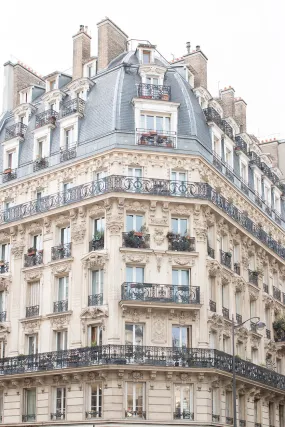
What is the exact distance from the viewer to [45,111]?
36031 millimetres

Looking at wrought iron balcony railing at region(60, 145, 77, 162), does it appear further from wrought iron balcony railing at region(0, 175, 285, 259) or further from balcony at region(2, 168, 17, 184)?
balcony at region(2, 168, 17, 184)

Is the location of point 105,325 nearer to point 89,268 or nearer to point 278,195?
point 89,268

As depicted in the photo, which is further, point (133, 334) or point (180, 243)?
point (180, 243)

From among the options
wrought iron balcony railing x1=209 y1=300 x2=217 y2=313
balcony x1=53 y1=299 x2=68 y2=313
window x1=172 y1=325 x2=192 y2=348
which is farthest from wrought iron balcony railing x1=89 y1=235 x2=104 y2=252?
wrought iron balcony railing x1=209 y1=300 x2=217 y2=313

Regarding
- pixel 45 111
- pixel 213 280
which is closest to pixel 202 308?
pixel 213 280

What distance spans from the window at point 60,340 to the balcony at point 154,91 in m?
10.8

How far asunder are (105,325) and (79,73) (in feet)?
44.4

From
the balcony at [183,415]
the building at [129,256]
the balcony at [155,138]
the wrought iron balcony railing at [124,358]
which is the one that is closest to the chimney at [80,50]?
the building at [129,256]

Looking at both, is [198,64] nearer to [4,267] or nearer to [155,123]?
[155,123]

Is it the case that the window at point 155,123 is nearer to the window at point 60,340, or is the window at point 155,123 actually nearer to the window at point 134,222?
the window at point 134,222

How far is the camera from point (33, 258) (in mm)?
33469

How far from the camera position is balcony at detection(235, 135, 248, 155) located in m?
38.1

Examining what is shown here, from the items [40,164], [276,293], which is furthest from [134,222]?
[276,293]

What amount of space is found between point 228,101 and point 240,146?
2.99 meters
